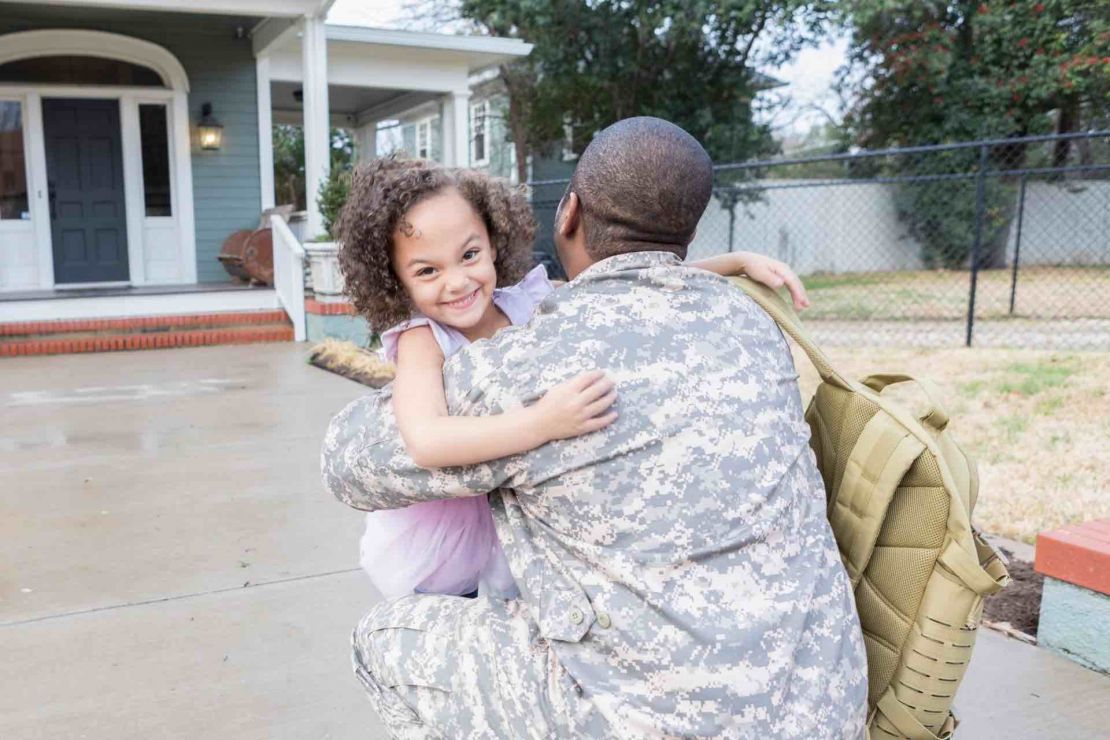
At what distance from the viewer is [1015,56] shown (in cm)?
1747

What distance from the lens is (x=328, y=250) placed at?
29.8 ft

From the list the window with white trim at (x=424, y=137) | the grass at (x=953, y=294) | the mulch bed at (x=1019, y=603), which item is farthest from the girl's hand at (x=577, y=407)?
the window with white trim at (x=424, y=137)

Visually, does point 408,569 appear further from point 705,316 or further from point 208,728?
point 208,728

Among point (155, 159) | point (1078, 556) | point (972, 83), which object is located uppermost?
point (972, 83)

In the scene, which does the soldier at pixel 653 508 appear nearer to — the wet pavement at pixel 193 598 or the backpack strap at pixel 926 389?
the backpack strap at pixel 926 389

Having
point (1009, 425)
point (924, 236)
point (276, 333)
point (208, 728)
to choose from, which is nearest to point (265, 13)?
point (276, 333)

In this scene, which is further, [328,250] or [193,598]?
[328,250]

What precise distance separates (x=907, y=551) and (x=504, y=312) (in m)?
0.85

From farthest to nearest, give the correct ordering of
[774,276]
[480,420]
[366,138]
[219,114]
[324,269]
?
[366,138], [219,114], [324,269], [774,276], [480,420]

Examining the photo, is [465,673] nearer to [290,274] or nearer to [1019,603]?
[1019,603]

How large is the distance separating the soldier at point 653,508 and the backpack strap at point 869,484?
0.30 feet

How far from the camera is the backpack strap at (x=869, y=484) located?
4.67 ft

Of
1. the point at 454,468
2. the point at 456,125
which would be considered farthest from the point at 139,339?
the point at 454,468

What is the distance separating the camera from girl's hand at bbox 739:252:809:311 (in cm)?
183
